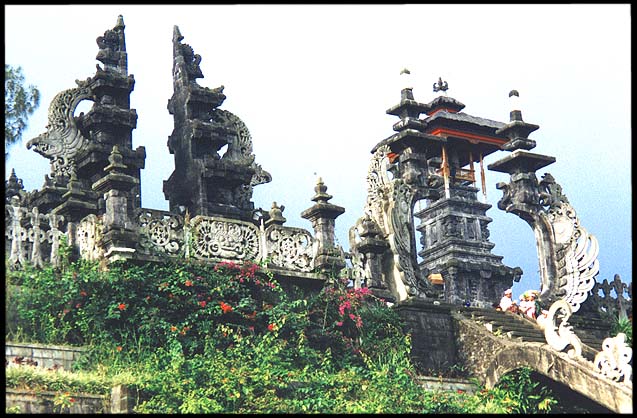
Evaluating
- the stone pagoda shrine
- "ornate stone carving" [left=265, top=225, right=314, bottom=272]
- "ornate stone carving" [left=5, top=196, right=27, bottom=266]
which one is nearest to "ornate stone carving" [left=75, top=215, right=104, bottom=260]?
"ornate stone carving" [left=5, top=196, right=27, bottom=266]

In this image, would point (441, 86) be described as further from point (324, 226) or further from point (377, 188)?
Result: point (324, 226)

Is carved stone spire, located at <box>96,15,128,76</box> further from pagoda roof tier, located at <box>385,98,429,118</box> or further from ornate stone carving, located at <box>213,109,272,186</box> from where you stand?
A: pagoda roof tier, located at <box>385,98,429,118</box>

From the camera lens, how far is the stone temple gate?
824 inches

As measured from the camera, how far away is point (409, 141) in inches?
1022

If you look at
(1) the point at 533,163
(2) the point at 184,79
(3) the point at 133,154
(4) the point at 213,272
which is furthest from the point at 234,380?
(1) the point at 533,163

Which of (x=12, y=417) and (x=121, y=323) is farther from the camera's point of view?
(x=121, y=323)

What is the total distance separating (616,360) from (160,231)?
26.1 ft

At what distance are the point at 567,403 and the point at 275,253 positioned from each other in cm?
579

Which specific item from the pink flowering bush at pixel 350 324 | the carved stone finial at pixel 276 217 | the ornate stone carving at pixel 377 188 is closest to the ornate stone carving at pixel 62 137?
the carved stone finial at pixel 276 217

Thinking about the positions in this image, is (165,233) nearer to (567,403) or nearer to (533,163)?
(567,403)

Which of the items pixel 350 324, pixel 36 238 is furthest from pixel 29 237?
pixel 350 324

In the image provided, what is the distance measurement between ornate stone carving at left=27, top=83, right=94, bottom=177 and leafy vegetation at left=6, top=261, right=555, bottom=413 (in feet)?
14.8

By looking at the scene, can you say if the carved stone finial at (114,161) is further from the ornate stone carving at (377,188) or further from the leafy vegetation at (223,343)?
the ornate stone carving at (377,188)

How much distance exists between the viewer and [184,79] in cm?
2634
